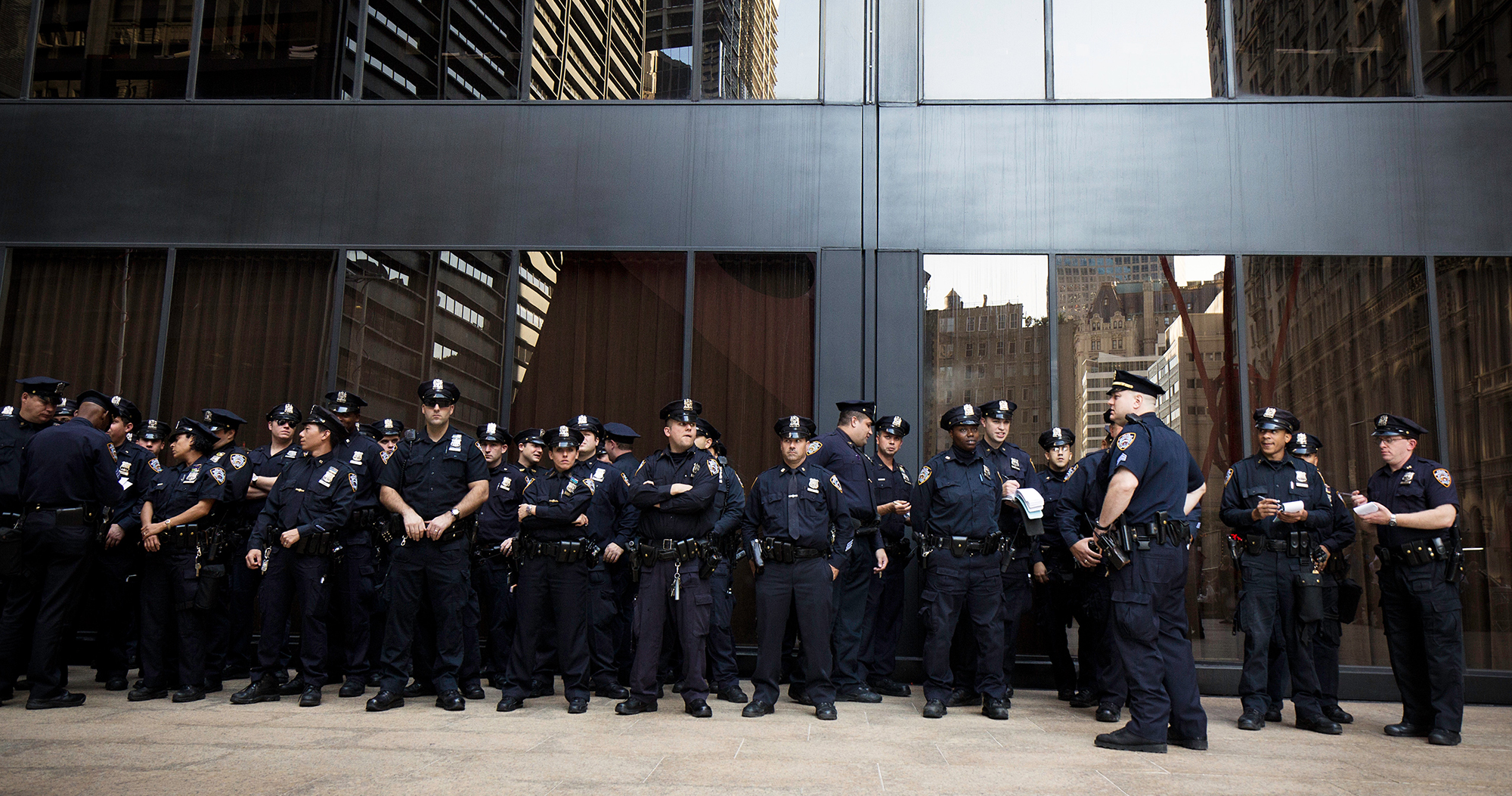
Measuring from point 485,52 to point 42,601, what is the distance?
239 inches

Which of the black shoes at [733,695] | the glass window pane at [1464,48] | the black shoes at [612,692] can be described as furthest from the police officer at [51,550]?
the glass window pane at [1464,48]

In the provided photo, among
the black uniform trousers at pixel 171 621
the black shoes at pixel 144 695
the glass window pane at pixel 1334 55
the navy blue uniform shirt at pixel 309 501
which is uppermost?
the glass window pane at pixel 1334 55

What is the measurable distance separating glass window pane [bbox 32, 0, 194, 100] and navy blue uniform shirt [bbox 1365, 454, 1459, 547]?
1122cm

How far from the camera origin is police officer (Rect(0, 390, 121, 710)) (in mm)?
6148

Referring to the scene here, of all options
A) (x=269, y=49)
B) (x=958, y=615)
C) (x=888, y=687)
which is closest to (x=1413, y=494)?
(x=958, y=615)

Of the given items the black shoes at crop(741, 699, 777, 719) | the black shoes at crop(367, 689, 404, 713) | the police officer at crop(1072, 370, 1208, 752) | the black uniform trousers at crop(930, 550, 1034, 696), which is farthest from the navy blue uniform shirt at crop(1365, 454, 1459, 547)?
the black shoes at crop(367, 689, 404, 713)

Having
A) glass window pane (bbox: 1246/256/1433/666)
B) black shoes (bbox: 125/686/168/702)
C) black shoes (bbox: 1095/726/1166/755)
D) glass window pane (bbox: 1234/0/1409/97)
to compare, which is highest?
glass window pane (bbox: 1234/0/1409/97)

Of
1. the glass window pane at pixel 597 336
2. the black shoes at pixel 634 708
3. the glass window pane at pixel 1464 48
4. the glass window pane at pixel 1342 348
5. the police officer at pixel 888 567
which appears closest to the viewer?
the black shoes at pixel 634 708

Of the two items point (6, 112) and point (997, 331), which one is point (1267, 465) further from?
point (6, 112)

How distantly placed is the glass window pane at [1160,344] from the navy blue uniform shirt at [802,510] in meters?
2.75

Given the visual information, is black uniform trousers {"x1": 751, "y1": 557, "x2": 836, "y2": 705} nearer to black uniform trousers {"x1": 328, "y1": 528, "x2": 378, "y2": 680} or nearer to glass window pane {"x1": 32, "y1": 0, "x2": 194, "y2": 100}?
black uniform trousers {"x1": 328, "y1": 528, "x2": 378, "y2": 680}

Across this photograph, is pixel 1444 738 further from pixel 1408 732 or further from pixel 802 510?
pixel 802 510

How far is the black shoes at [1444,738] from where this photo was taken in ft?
19.0

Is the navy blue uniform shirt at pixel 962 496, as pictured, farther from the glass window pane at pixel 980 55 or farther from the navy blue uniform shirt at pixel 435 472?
the glass window pane at pixel 980 55
